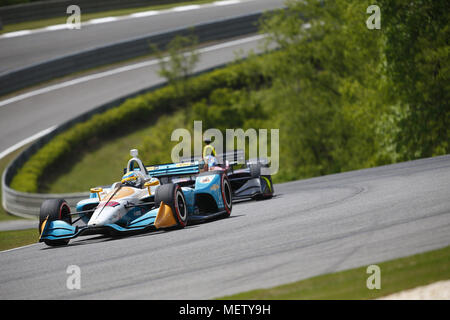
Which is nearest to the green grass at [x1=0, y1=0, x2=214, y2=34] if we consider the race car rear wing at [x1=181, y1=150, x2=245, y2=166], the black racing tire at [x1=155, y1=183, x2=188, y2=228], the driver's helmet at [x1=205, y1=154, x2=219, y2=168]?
the race car rear wing at [x1=181, y1=150, x2=245, y2=166]

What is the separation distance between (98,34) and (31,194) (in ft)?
80.6

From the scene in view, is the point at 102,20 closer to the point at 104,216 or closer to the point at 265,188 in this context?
the point at 265,188

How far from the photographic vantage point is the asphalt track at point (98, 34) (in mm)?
39062

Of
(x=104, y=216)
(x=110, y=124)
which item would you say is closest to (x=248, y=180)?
(x=104, y=216)

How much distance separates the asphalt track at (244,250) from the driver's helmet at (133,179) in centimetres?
107

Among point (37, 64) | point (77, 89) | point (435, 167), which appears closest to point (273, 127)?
point (77, 89)

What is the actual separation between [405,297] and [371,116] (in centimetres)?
1937

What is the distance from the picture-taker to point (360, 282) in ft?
22.5

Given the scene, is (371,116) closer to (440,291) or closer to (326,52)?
(326,52)

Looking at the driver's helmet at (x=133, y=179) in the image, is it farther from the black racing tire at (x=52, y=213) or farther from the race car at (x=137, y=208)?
the black racing tire at (x=52, y=213)

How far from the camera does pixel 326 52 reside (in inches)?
1261

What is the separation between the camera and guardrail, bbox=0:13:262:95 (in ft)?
115

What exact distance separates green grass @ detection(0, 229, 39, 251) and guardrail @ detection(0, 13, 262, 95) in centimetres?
1954

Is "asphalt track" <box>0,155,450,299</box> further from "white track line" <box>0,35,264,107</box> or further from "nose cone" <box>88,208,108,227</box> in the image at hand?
"white track line" <box>0,35,264,107</box>
